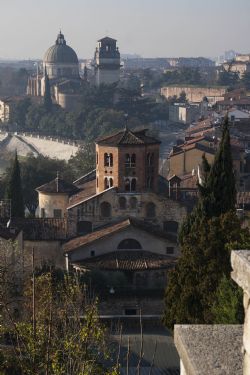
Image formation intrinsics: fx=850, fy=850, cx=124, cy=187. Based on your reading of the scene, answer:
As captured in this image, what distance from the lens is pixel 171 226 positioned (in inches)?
1062

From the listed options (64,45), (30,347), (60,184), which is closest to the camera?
(30,347)

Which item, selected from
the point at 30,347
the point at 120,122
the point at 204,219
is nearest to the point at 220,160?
the point at 204,219

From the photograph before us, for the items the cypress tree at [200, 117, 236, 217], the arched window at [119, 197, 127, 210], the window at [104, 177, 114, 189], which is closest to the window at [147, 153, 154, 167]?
the window at [104, 177, 114, 189]

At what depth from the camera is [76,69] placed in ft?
353

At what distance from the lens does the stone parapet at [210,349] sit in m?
5.91

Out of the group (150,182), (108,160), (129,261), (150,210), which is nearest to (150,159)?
→ (150,182)

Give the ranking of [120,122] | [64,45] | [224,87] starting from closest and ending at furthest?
[120,122] → [224,87] → [64,45]

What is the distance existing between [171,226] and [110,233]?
99.6 inches

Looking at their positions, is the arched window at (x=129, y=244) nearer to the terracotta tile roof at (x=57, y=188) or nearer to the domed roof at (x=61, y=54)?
the terracotta tile roof at (x=57, y=188)

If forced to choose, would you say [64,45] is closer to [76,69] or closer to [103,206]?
[76,69]

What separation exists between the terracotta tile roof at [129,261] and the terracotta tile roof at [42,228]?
91.5 inches

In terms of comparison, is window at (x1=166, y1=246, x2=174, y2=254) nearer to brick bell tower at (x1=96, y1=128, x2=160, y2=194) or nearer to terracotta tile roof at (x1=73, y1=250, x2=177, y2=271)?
terracotta tile roof at (x1=73, y1=250, x2=177, y2=271)

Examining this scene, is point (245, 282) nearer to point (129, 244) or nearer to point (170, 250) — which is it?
point (129, 244)

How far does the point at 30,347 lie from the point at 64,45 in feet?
327
